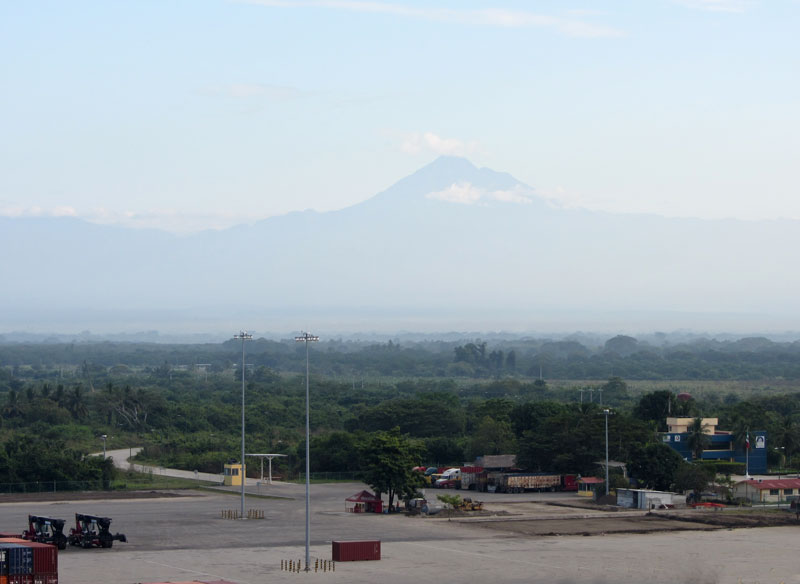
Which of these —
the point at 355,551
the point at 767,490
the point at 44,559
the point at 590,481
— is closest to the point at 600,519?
the point at 590,481

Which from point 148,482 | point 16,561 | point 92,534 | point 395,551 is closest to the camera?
point 16,561

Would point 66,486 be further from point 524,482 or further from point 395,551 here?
point 395,551

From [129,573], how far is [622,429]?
5254 centimetres

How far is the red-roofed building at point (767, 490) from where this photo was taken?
275 ft

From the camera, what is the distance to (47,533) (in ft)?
187

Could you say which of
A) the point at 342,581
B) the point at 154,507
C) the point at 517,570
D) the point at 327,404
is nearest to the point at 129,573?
the point at 342,581

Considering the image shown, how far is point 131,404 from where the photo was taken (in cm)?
14525

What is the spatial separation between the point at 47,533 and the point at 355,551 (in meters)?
15.3

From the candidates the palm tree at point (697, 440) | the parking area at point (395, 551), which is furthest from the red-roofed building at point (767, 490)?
the parking area at point (395, 551)

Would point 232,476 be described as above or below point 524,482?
below

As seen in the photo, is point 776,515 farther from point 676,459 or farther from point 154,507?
point 154,507

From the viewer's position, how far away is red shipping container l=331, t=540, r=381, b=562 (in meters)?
54.8

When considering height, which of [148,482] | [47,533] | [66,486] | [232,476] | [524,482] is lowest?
[148,482]

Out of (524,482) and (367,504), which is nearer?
(367,504)
